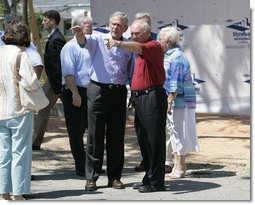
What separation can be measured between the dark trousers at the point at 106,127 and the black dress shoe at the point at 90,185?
4 cm

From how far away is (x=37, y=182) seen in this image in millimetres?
8227

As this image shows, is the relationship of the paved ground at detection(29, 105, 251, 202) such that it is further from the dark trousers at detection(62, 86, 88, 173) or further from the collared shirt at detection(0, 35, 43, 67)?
the collared shirt at detection(0, 35, 43, 67)

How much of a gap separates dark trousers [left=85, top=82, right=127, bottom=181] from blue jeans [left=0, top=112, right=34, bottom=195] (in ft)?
3.16

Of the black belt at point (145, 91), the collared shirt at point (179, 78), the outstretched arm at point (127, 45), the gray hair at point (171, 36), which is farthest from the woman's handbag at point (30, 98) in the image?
the gray hair at point (171, 36)

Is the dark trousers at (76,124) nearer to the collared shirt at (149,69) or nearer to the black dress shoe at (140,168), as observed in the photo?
the black dress shoe at (140,168)

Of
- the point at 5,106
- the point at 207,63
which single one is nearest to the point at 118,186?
the point at 5,106

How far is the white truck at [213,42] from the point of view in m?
14.8

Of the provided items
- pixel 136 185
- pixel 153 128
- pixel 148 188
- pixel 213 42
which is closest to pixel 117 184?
pixel 136 185

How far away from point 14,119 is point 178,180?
246 cm

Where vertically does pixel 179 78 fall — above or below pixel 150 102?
above

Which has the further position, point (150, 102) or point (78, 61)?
point (78, 61)

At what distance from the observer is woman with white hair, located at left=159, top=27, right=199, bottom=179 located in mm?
8203

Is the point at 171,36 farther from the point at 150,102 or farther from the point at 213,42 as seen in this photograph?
the point at 213,42

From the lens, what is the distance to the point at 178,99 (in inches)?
326
